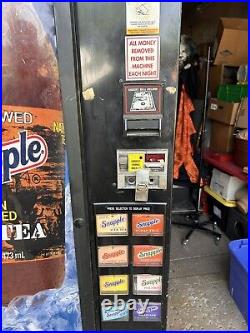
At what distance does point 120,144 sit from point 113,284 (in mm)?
617

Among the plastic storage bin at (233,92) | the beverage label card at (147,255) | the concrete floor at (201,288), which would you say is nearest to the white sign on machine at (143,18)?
the beverage label card at (147,255)

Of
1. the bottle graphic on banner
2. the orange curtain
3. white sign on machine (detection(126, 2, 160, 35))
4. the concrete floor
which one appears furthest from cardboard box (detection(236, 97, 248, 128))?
the bottle graphic on banner

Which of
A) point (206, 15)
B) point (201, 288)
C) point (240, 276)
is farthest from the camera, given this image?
point (206, 15)

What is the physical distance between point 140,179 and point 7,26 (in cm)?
64

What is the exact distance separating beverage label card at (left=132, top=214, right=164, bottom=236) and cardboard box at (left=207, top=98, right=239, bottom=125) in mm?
1765

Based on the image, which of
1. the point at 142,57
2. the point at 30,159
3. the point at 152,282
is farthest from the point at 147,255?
the point at 142,57

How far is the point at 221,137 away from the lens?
277 centimetres

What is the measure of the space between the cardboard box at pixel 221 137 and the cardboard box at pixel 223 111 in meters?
0.06

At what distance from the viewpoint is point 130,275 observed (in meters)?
1.20

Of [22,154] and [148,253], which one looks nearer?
→ [22,154]

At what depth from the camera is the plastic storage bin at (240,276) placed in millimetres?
1709

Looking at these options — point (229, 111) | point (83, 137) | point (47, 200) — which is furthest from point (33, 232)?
point (229, 111)

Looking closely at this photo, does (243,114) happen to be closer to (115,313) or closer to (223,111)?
(223,111)

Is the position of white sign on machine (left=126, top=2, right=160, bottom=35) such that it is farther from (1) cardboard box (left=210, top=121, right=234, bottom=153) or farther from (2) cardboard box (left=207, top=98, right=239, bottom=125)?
(1) cardboard box (left=210, top=121, right=234, bottom=153)
